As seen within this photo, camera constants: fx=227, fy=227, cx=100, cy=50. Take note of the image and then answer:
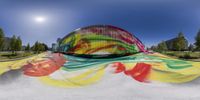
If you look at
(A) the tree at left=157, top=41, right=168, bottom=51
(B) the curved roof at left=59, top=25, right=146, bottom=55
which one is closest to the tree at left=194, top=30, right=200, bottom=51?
(A) the tree at left=157, top=41, right=168, bottom=51

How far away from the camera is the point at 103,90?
46.5 feet

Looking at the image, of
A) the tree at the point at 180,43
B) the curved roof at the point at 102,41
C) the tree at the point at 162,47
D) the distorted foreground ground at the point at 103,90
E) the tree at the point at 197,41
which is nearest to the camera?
the distorted foreground ground at the point at 103,90

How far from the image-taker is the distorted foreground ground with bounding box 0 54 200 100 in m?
12.6

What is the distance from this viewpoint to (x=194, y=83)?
1619 centimetres

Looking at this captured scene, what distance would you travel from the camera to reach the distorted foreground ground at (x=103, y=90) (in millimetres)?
12555

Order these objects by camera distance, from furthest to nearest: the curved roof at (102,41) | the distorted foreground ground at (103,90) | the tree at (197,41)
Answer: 1. the tree at (197,41)
2. the curved roof at (102,41)
3. the distorted foreground ground at (103,90)

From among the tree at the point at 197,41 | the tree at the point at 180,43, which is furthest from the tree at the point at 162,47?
the tree at the point at 197,41

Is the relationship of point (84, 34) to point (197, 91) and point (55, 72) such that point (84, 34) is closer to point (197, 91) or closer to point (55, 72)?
point (55, 72)

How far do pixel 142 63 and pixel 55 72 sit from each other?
26.3ft

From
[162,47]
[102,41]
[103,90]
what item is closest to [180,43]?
[162,47]

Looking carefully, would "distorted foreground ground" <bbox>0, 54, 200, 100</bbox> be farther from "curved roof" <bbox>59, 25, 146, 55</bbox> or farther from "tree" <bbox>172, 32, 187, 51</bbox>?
"tree" <bbox>172, 32, 187, 51</bbox>

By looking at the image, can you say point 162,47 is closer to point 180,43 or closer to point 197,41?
point 180,43

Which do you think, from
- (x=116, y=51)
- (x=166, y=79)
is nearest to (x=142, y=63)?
(x=166, y=79)

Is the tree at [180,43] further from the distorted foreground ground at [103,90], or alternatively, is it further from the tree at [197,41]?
the distorted foreground ground at [103,90]
